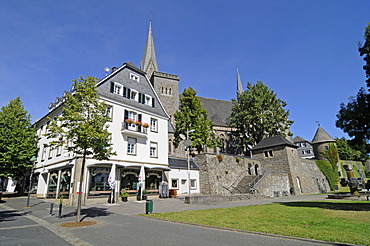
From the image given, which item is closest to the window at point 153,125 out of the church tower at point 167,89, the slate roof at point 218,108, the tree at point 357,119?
the church tower at point 167,89

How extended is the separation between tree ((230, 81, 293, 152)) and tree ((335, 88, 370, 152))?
26.5 m

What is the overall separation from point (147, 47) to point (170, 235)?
53.6 metres

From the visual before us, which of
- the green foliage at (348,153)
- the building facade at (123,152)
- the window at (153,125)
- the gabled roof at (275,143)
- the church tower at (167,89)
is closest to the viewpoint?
the building facade at (123,152)

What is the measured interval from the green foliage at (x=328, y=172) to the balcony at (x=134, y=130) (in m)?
35.3

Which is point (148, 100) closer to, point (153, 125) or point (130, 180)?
point (153, 125)

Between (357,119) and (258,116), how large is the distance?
89.7ft

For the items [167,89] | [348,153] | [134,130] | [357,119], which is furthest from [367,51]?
[348,153]

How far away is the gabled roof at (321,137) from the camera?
48494 mm

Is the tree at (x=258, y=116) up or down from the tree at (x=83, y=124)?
up

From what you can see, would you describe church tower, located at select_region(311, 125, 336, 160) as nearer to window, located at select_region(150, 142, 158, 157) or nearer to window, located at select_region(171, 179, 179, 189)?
window, located at select_region(171, 179, 179, 189)

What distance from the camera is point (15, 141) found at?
2873 centimetres

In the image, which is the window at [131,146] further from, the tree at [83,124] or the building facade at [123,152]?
the tree at [83,124]

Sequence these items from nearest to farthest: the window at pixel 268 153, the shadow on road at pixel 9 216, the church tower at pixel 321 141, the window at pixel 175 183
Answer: the shadow on road at pixel 9 216 → the window at pixel 175 183 → the window at pixel 268 153 → the church tower at pixel 321 141

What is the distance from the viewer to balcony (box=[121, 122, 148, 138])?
23.1 metres
